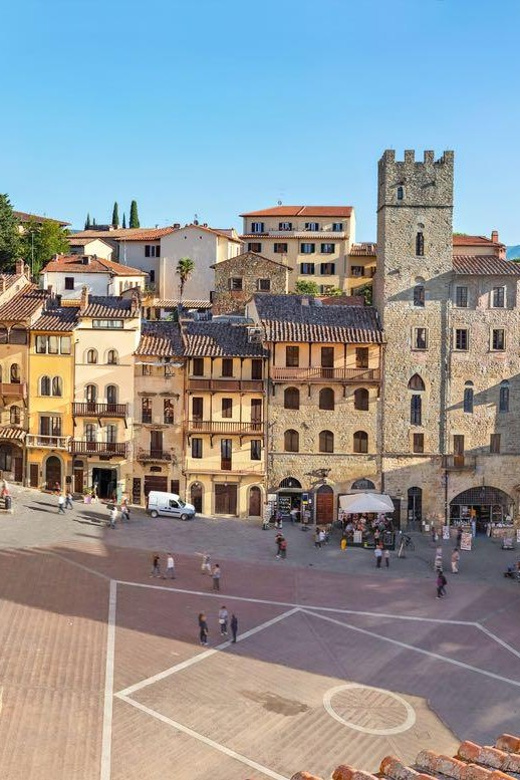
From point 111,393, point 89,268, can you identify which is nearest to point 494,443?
point 111,393

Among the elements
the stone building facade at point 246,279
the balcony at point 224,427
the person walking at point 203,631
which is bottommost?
the person walking at point 203,631

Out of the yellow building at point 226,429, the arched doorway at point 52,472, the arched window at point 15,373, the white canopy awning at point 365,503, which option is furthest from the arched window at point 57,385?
the white canopy awning at point 365,503

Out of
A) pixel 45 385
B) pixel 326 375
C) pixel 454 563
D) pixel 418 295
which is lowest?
pixel 454 563

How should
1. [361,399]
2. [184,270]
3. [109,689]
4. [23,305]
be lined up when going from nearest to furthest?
1. [109,689]
2. [361,399]
3. [23,305]
4. [184,270]

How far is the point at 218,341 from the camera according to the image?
5300cm

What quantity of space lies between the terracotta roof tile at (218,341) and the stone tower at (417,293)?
9.76 meters

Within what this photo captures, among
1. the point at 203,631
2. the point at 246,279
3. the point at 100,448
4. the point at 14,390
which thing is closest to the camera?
the point at 203,631

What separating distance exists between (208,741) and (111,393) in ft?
108

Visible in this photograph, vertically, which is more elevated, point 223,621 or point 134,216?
point 134,216

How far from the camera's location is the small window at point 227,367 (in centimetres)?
5262

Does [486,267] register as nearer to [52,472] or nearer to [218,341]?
[218,341]

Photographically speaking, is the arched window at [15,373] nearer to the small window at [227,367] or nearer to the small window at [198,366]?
the small window at [198,366]

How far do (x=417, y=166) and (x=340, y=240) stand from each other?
36022 millimetres

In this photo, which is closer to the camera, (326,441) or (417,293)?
(326,441)
